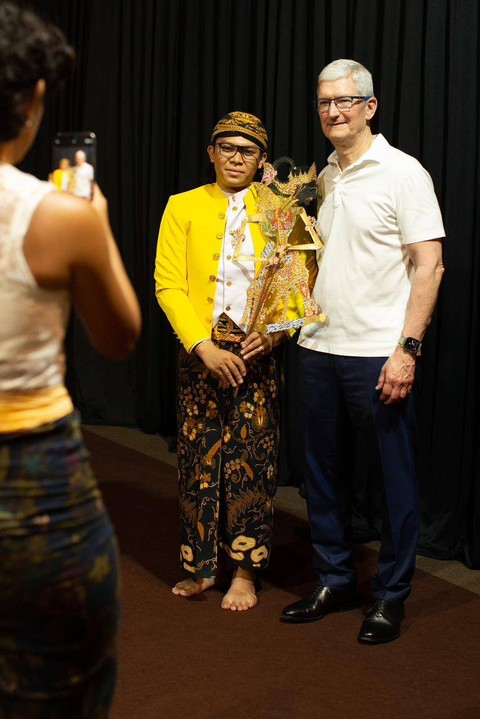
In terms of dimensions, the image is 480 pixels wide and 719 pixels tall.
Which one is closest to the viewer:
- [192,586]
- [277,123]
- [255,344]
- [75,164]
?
[75,164]

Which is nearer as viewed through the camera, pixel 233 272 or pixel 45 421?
pixel 45 421

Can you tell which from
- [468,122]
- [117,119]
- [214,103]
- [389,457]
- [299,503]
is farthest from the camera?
[117,119]

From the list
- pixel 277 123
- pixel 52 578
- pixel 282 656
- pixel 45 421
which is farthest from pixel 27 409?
pixel 277 123

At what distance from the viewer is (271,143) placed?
14.4 feet

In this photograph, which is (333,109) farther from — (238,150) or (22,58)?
(22,58)

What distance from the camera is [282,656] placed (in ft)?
8.84

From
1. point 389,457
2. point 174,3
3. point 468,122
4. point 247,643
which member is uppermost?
point 174,3

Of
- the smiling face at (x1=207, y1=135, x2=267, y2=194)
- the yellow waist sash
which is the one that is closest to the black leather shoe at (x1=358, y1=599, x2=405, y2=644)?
the smiling face at (x1=207, y1=135, x2=267, y2=194)

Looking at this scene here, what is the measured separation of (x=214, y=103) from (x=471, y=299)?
199 cm

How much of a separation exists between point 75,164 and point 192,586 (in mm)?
2084

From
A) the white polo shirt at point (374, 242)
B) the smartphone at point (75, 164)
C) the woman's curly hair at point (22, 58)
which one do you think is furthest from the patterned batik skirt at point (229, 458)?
the woman's curly hair at point (22, 58)

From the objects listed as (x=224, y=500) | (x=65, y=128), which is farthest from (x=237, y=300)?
(x=65, y=128)

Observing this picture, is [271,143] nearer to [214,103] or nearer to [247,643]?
[214,103]

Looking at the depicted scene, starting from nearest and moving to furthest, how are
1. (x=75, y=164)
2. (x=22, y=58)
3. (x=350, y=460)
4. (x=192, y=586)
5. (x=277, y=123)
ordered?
1. (x=22, y=58)
2. (x=75, y=164)
3. (x=350, y=460)
4. (x=192, y=586)
5. (x=277, y=123)
